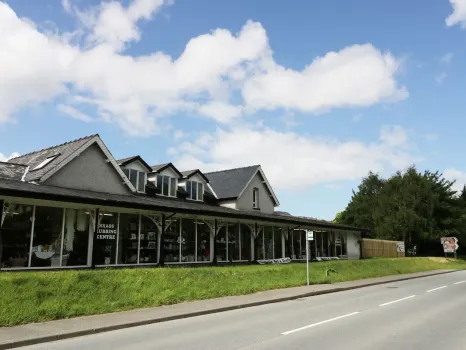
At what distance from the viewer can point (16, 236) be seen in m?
17.6

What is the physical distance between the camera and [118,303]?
43.7 ft

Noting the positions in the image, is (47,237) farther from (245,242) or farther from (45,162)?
(245,242)

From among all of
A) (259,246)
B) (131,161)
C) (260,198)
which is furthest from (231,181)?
(131,161)

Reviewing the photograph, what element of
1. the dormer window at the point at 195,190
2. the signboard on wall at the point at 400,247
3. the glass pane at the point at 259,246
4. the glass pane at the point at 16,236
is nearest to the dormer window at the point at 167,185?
the dormer window at the point at 195,190

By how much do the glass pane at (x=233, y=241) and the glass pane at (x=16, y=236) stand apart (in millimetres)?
14062

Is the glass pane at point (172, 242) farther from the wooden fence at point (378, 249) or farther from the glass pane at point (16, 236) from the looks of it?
the wooden fence at point (378, 249)

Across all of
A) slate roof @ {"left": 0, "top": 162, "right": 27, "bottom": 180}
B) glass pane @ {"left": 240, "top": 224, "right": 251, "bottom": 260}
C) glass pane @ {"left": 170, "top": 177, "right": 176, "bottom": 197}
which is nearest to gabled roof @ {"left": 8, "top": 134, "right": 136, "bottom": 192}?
slate roof @ {"left": 0, "top": 162, "right": 27, "bottom": 180}

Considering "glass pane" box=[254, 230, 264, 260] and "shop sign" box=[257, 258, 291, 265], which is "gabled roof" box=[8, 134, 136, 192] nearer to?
"shop sign" box=[257, 258, 291, 265]

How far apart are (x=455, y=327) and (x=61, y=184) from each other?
18.6 meters

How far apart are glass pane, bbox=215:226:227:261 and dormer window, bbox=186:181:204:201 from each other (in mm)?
3790

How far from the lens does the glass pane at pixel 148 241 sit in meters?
22.7

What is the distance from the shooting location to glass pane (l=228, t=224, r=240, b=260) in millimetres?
29309

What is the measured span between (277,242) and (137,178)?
43.6 feet

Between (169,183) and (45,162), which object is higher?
(45,162)
